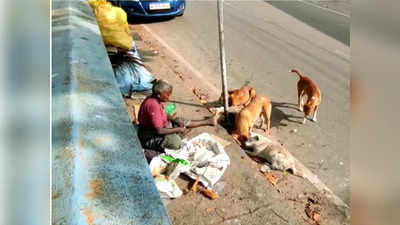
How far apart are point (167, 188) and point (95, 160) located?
220cm

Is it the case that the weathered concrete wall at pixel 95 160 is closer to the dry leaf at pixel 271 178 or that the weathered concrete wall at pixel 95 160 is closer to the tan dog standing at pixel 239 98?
the dry leaf at pixel 271 178

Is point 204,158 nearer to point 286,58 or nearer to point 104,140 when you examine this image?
point 104,140

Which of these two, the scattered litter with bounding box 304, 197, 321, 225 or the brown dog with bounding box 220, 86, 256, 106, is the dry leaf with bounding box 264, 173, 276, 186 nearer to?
the scattered litter with bounding box 304, 197, 321, 225

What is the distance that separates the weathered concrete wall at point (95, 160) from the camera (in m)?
1.50

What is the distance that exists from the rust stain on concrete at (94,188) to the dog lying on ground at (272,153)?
313 cm

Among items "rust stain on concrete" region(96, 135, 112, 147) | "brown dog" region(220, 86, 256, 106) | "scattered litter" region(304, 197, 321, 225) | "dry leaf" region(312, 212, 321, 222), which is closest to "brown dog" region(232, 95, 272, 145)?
"brown dog" region(220, 86, 256, 106)

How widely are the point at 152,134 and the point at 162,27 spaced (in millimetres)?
6756

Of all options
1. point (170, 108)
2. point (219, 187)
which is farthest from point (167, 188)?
point (170, 108)

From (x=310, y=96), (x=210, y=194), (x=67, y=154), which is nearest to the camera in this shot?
(x=67, y=154)

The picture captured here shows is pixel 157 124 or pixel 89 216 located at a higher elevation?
pixel 89 216

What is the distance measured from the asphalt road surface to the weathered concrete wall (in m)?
2.07

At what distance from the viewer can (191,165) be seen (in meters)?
4.35

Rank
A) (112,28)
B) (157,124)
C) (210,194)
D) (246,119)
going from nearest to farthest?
(210,194) < (157,124) < (246,119) < (112,28)

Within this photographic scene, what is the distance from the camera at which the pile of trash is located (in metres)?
3.99
